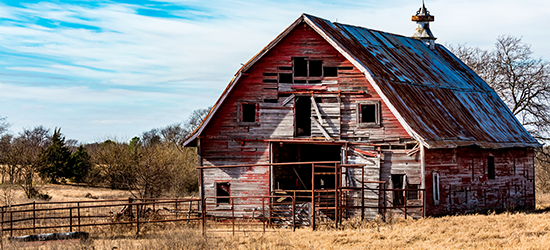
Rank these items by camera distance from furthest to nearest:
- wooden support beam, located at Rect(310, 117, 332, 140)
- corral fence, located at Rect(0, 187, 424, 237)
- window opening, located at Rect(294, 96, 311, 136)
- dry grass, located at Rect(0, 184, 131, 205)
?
dry grass, located at Rect(0, 184, 131, 205), window opening, located at Rect(294, 96, 311, 136), wooden support beam, located at Rect(310, 117, 332, 140), corral fence, located at Rect(0, 187, 424, 237)

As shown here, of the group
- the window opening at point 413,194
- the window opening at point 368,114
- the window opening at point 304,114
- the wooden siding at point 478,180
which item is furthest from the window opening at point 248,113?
the wooden siding at point 478,180

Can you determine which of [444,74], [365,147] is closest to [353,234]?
[365,147]

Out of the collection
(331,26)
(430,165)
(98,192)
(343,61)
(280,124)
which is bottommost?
(98,192)

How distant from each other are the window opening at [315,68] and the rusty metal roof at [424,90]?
1.23 meters

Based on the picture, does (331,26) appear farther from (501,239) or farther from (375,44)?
(501,239)

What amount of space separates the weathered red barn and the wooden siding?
0.04 metres

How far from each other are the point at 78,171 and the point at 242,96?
3102cm

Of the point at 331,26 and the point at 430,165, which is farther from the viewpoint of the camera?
the point at 331,26

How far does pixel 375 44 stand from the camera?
26078 millimetres

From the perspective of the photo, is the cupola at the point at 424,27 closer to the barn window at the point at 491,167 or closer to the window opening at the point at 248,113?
the barn window at the point at 491,167

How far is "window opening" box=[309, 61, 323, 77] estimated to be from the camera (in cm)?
2247

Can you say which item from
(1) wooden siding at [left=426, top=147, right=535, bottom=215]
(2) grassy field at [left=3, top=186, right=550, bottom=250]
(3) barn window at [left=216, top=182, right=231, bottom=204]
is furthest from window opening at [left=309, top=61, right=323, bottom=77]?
(2) grassy field at [left=3, top=186, right=550, bottom=250]

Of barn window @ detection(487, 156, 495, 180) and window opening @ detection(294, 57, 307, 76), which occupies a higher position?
window opening @ detection(294, 57, 307, 76)

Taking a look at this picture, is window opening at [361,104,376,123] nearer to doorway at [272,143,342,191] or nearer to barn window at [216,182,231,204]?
doorway at [272,143,342,191]
